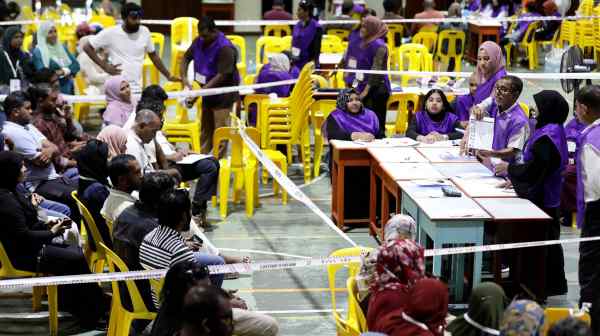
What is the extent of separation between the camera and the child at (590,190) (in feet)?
19.8

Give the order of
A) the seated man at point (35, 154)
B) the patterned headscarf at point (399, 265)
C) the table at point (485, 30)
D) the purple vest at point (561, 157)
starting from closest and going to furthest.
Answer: the patterned headscarf at point (399, 265)
the purple vest at point (561, 157)
the seated man at point (35, 154)
the table at point (485, 30)

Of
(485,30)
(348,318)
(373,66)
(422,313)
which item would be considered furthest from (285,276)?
(485,30)

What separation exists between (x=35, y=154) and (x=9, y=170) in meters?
1.40

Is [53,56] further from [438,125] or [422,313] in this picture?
[422,313]

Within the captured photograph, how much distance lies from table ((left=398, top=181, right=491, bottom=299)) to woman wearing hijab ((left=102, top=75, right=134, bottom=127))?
2.84m

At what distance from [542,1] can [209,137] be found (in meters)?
8.64

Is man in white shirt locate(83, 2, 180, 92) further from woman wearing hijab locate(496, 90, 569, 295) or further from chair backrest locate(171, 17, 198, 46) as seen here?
woman wearing hijab locate(496, 90, 569, 295)

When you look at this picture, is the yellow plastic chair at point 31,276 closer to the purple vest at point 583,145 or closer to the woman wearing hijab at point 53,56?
the purple vest at point 583,145

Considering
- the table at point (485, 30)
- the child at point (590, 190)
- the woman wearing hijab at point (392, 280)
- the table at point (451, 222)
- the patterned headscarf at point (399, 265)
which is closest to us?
the woman wearing hijab at point (392, 280)

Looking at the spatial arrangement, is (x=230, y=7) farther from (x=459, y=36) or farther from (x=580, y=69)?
(x=580, y=69)

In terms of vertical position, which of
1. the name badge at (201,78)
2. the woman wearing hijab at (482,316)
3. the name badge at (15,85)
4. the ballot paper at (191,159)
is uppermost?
the name badge at (201,78)

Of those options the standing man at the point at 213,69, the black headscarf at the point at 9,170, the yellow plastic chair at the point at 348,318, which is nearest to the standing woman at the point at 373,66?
the standing man at the point at 213,69

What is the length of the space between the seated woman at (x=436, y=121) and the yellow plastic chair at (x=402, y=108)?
1.97 meters

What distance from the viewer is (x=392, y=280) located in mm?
4781
